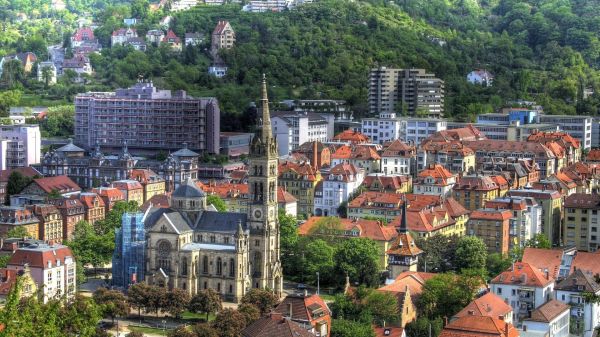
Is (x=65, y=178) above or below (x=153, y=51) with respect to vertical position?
below

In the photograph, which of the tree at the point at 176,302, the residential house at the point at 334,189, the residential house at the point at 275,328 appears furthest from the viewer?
the residential house at the point at 334,189

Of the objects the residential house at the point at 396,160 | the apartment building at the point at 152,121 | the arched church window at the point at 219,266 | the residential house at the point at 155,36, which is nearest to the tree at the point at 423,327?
the arched church window at the point at 219,266

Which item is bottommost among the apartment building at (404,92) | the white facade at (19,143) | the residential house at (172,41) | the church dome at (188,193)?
the church dome at (188,193)

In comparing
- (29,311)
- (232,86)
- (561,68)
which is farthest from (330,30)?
(29,311)

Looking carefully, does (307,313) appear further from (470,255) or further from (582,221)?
(582,221)

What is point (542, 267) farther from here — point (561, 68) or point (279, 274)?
point (561, 68)

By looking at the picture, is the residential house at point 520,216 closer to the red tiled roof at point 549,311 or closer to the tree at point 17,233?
the red tiled roof at point 549,311

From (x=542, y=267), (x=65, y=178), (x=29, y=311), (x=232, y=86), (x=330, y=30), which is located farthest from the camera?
(x=330, y=30)
